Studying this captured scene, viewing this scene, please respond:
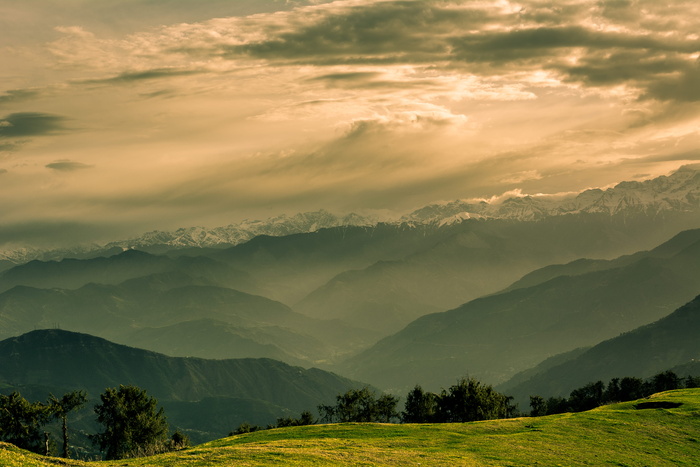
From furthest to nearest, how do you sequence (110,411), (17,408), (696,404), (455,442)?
(110,411), (17,408), (696,404), (455,442)

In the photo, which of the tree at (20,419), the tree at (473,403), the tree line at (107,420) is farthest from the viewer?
the tree at (473,403)

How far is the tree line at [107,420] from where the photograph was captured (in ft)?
535

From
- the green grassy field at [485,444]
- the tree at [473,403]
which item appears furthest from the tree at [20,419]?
the tree at [473,403]

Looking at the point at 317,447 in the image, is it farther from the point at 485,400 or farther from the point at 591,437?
the point at 485,400

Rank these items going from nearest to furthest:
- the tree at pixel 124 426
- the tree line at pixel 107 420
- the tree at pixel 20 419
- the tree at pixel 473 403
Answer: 1. the tree at pixel 20 419
2. the tree line at pixel 107 420
3. the tree at pixel 124 426
4. the tree at pixel 473 403

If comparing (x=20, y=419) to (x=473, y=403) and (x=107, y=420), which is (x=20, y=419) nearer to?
(x=107, y=420)

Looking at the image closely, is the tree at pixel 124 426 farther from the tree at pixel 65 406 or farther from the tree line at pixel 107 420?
the tree at pixel 65 406

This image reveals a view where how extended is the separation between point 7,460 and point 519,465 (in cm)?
5358

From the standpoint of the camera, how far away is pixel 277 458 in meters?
74.4

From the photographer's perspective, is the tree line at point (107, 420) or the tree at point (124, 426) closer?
the tree line at point (107, 420)

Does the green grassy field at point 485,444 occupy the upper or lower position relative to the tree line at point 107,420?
lower

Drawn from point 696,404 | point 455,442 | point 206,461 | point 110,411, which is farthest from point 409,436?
point 110,411

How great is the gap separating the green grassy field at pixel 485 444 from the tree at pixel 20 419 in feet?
266

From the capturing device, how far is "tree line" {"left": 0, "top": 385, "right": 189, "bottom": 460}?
6422 inches
